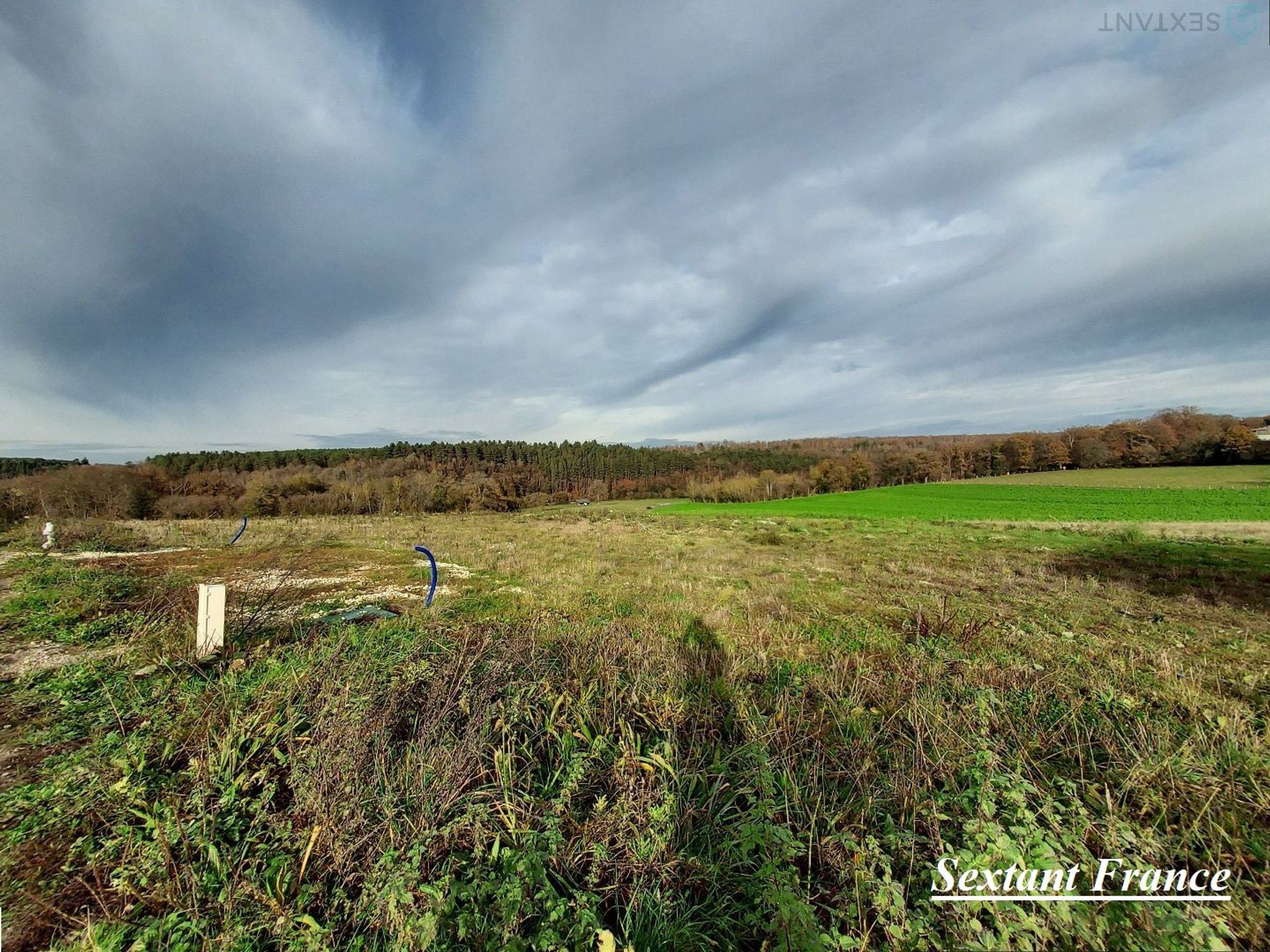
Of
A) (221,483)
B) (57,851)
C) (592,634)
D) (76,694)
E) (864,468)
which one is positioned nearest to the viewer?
(57,851)

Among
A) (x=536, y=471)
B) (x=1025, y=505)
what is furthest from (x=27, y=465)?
(x=1025, y=505)

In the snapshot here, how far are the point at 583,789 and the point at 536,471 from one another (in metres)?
88.4

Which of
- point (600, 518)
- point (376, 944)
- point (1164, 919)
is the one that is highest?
point (1164, 919)

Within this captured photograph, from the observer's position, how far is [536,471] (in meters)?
89.5

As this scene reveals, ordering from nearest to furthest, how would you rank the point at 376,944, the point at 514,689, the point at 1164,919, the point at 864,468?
the point at 1164,919, the point at 376,944, the point at 514,689, the point at 864,468

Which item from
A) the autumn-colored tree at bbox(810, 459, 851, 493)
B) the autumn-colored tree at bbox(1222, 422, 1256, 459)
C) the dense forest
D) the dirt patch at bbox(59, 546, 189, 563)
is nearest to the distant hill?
the dense forest

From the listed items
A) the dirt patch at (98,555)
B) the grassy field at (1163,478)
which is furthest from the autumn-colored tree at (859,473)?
the dirt patch at (98,555)

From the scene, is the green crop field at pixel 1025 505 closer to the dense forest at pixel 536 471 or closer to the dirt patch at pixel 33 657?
the dense forest at pixel 536 471

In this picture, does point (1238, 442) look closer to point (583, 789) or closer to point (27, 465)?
point (583, 789)

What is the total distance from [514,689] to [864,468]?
332 ft

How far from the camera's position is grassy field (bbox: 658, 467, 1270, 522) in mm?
36062

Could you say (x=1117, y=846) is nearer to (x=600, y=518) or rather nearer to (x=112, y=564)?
(x=112, y=564)

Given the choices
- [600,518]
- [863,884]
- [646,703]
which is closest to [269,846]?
[646,703]

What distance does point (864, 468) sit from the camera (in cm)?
9250
